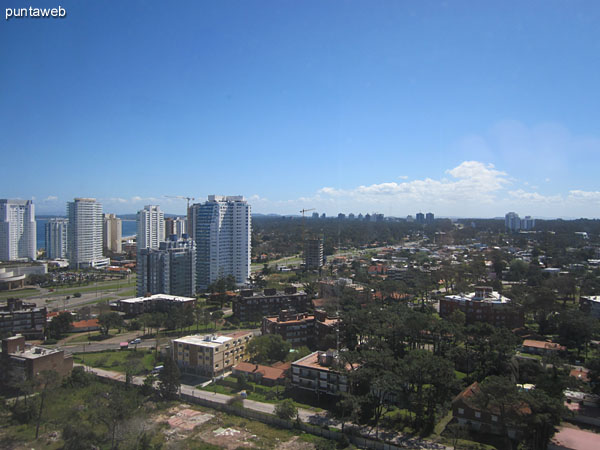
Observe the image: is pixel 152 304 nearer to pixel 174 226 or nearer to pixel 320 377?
pixel 320 377

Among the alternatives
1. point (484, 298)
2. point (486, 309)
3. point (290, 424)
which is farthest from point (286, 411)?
point (484, 298)

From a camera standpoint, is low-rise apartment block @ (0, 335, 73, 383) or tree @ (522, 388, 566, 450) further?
low-rise apartment block @ (0, 335, 73, 383)

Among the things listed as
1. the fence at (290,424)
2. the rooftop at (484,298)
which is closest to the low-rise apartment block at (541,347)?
the rooftop at (484,298)

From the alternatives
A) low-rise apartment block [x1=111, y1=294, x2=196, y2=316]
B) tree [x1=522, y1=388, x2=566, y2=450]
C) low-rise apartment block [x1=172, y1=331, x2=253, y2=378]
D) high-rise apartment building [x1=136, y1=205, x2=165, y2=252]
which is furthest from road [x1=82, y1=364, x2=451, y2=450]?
high-rise apartment building [x1=136, y1=205, x2=165, y2=252]

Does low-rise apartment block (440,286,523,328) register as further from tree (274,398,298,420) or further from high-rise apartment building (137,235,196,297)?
high-rise apartment building (137,235,196,297)

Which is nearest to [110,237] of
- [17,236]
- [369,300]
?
[17,236]

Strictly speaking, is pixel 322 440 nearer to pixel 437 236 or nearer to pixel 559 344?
pixel 559 344

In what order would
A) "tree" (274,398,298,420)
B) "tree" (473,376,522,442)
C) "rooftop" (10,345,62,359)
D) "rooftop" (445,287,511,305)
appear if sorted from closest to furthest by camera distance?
"tree" (473,376,522,442)
"tree" (274,398,298,420)
"rooftop" (10,345,62,359)
"rooftop" (445,287,511,305)
